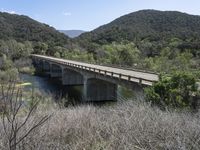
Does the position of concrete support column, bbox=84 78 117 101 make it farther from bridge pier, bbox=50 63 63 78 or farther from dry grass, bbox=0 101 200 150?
bridge pier, bbox=50 63 63 78

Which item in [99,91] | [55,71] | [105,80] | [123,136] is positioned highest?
[123,136]

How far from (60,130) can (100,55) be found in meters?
103

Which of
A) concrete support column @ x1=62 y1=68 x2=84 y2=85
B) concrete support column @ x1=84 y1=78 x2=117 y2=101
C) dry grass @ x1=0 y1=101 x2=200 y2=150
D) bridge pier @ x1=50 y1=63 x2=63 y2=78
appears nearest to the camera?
dry grass @ x1=0 y1=101 x2=200 y2=150

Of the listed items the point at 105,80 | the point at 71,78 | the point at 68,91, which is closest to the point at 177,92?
the point at 105,80

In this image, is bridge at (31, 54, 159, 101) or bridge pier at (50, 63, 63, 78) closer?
bridge at (31, 54, 159, 101)

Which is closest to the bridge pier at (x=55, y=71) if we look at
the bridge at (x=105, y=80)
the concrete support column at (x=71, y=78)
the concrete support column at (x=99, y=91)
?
the bridge at (x=105, y=80)

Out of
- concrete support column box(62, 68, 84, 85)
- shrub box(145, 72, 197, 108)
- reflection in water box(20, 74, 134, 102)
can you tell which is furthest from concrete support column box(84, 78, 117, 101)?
shrub box(145, 72, 197, 108)

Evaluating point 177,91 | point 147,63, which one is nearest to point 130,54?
point 147,63

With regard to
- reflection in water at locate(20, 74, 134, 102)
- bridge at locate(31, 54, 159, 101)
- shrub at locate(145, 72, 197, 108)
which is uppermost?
shrub at locate(145, 72, 197, 108)

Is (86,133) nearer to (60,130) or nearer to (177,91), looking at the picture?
(60,130)

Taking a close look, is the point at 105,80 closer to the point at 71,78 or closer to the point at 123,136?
the point at 71,78

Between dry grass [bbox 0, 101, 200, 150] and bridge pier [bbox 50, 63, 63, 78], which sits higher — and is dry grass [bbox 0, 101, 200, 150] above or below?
above

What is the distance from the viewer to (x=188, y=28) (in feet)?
620

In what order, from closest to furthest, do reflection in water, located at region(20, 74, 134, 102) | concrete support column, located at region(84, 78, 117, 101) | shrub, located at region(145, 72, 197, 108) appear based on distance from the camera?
shrub, located at region(145, 72, 197, 108), reflection in water, located at region(20, 74, 134, 102), concrete support column, located at region(84, 78, 117, 101)
